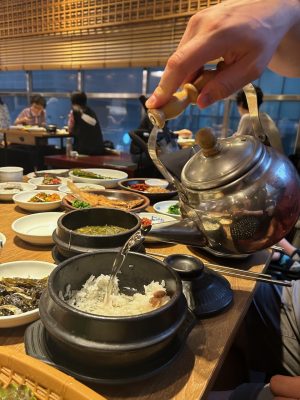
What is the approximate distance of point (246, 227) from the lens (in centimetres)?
85

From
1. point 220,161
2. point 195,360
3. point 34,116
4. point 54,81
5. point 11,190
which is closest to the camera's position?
point 195,360

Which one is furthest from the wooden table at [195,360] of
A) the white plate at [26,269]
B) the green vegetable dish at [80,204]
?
the green vegetable dish at [80,204]

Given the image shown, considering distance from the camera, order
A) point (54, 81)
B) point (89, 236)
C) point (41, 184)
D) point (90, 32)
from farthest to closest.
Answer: point (54, 81) < point (90, 32) < point (41, 184) < point (89, 236)

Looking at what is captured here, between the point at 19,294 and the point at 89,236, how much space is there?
0.27 m

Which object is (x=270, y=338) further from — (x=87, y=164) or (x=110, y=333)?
(x=87, y=164)

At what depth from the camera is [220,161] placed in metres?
0.90

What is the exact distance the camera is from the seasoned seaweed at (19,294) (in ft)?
2.92

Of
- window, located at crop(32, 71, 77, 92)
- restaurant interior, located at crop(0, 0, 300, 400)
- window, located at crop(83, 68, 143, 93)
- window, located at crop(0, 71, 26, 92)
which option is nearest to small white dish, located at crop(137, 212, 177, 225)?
restaurant interior, located at crop(0, 0, 300, 400)

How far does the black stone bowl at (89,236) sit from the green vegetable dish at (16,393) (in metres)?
0.45

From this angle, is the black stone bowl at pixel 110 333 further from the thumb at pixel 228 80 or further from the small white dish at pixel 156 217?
the small white dish at pixel 156 217

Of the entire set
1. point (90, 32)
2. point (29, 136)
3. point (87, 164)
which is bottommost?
point (29, 136)

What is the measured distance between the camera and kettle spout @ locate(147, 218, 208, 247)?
94cm

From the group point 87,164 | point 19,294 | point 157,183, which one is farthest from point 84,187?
point 87,164

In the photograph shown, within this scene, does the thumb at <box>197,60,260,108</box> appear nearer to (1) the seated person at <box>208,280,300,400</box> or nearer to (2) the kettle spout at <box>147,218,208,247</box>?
(2) the kettle spout at <box>147,218,208,247</box>
